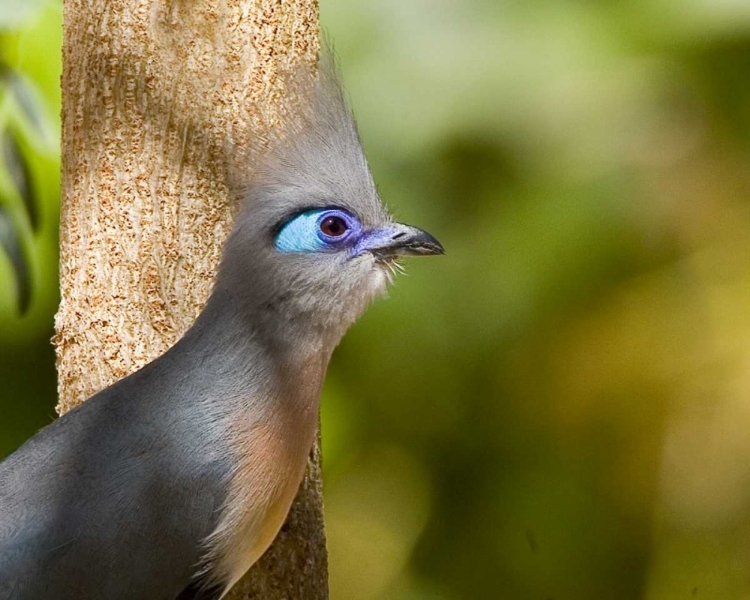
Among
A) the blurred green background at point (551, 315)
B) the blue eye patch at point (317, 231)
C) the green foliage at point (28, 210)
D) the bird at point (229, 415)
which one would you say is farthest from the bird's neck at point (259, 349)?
the blurred green background at point (551, 315)

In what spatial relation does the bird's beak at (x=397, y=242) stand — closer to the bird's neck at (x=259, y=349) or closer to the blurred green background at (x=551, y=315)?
the bird's neck at (x=259, y=349)

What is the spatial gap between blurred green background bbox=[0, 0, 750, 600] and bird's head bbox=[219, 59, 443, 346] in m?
2.01

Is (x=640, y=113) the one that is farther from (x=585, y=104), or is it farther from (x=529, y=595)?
(x=529, y=595)

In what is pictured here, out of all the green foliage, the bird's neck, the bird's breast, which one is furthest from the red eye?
the green foliage

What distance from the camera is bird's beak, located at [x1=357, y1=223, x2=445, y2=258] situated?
8.91 ft

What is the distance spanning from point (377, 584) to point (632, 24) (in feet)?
10.0

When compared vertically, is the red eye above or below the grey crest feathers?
below

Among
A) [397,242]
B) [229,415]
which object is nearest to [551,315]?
[397,242]

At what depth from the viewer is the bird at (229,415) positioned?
2314 millimetres

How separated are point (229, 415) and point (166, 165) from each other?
2.54 feet

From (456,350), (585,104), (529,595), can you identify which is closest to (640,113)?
(585,104)

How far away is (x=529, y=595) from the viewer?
4.81 meters

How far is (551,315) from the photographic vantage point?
490 centimetres

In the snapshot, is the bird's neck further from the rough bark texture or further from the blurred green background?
the blurred green background
